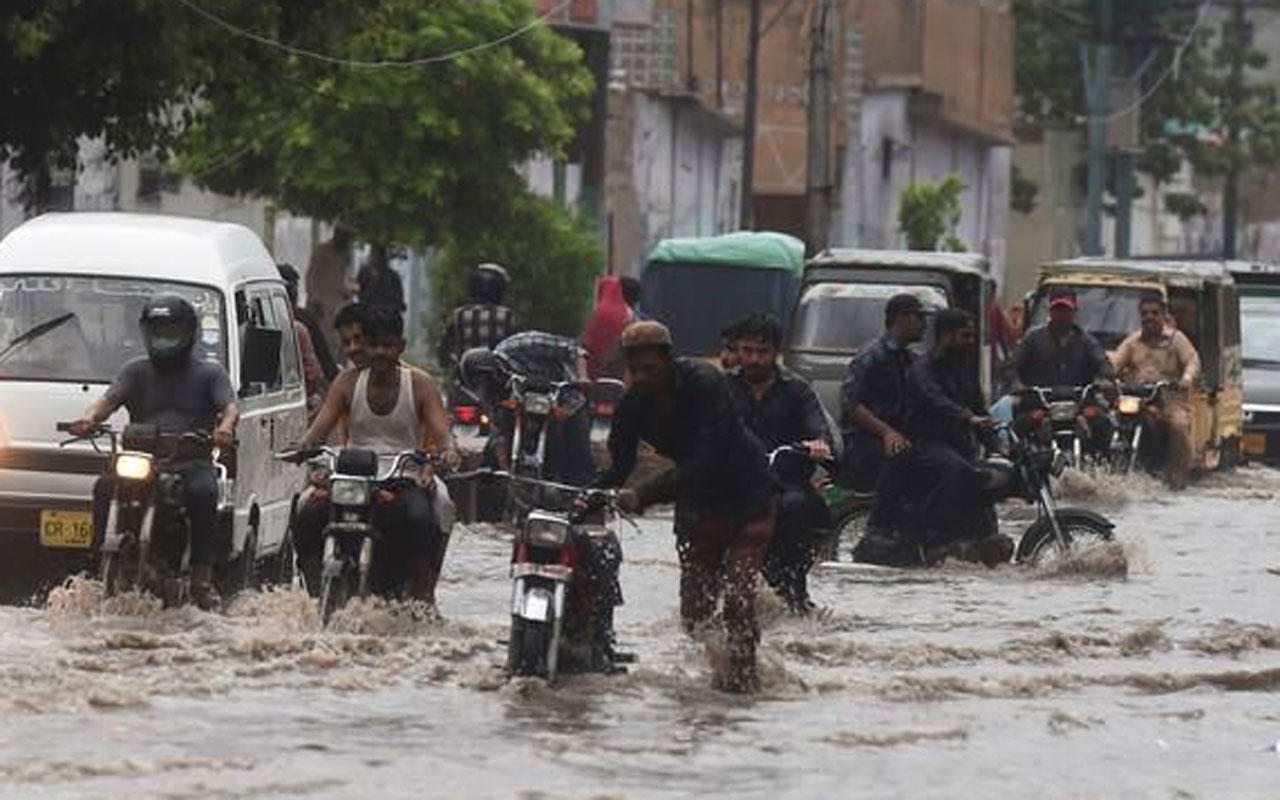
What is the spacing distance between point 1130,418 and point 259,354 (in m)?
13.7

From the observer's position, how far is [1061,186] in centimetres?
8662

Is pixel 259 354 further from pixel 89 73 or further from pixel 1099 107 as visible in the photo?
pixel 1099 107

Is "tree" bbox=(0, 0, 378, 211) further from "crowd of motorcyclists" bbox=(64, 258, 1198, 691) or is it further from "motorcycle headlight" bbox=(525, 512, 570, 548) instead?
"motorcycle headlight" bbox=(525, 512, 570, 548)

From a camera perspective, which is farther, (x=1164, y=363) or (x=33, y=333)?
(x=1164, y=363)

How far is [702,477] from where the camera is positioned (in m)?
14.0

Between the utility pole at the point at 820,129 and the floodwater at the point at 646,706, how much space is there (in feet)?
63.3

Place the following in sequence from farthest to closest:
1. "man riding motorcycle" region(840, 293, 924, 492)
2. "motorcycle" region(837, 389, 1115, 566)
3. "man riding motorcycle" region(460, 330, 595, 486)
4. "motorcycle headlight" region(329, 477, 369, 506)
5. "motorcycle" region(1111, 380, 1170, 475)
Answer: "motorcycle" region(1111, 380, 1170, 475)
"motorcycle" region(837, 389, 1115, 566)
"man riding motorcycle" region(840, 293, 924, 492)
"man riding motorcycle" region(460, 330, 595, 486)
"motorcycle headlight" region(329, 477, 369, 506)

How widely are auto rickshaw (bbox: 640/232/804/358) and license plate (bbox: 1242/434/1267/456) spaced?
20.5ft

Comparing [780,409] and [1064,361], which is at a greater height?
[780,409]

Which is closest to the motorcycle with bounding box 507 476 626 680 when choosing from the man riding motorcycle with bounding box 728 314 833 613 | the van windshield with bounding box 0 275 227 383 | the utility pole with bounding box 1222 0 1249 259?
the man riding motorcycle with bounding box 728 314 833 613

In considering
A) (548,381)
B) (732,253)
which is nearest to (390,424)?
(548,381)

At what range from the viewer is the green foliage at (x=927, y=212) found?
6719 centimetres

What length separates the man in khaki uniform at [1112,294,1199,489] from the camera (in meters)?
30.5

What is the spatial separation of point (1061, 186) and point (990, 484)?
66.6m
